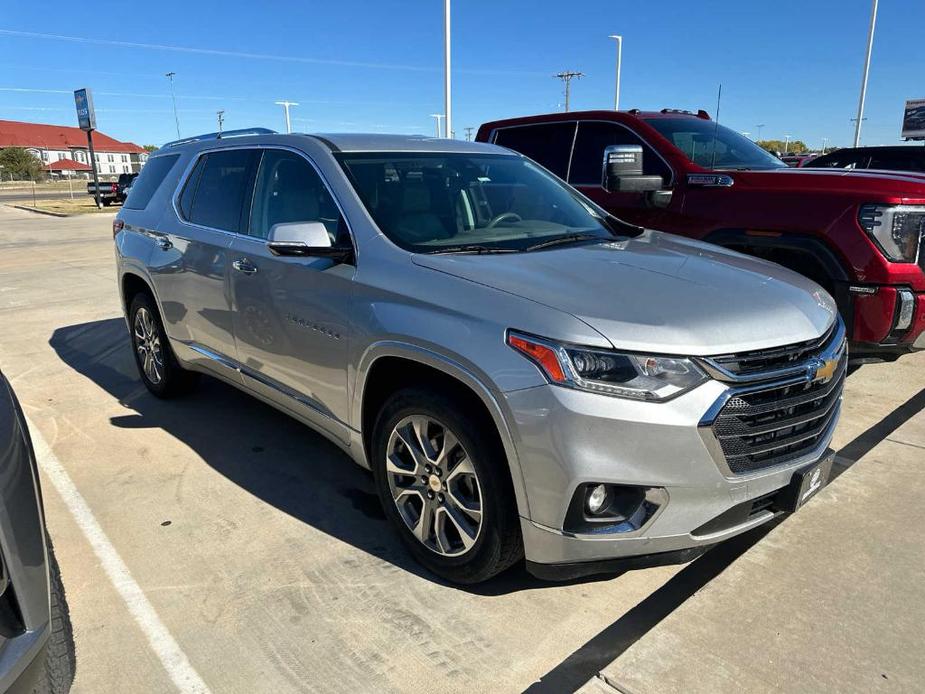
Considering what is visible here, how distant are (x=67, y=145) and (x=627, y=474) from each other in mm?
108058

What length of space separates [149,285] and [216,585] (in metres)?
2.67

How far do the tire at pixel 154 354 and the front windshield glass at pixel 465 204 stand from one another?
231 cm

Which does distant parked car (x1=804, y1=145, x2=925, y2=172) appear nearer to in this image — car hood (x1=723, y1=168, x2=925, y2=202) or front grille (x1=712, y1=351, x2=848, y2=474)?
car hood (x1=723, y1=168, x2=925, y2=202)

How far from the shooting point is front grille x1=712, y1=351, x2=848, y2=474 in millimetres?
2318

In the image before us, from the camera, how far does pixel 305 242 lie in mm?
2982

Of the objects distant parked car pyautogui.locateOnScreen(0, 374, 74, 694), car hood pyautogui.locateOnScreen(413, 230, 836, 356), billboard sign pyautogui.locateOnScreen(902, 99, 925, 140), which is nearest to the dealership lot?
distant parked car pyautogui.locateOnScreen(0, 374, 74, 694)

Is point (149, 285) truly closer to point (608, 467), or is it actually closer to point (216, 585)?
point (216, 585)

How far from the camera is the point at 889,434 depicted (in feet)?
14.2

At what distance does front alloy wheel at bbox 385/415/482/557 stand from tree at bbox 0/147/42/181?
89549 mm

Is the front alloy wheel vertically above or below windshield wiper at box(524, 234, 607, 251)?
below

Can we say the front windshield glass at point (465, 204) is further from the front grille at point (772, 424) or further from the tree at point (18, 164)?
the tree at point (18, 164)

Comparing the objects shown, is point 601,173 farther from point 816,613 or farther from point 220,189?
point 816,613

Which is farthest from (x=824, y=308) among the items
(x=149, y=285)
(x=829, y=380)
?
(x=149, y=285)

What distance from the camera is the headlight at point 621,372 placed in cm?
225
